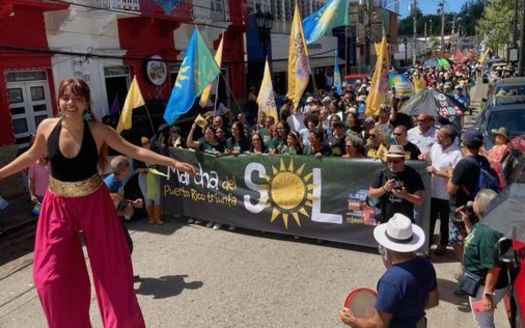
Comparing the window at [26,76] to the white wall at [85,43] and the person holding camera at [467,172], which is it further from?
the person holding camera at [467,172]

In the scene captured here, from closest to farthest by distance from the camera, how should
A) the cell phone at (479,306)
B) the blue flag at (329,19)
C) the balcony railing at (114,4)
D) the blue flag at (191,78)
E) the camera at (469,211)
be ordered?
the cell phone at (479,306) → the camera at (469,211) → the blue flag at (191,78) → the blue flag at (329,19) → the balcony railing at (114,4)

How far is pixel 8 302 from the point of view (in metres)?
5.36

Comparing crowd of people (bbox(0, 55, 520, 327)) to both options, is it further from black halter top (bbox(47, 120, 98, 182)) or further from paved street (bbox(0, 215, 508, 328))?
paved street (bbox(0, 215, 508, 328))

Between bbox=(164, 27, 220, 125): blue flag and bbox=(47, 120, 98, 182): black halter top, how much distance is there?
17.0 ft

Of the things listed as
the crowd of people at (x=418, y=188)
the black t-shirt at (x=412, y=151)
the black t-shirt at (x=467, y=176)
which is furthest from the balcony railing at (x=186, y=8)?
the black t-shirt at (x=467, y=176)

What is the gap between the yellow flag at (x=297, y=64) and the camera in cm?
966

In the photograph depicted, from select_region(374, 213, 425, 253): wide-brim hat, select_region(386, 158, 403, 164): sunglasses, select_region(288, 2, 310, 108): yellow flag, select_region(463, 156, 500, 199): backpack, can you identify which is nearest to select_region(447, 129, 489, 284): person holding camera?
select_region(463, 156, 500, 199): backpack

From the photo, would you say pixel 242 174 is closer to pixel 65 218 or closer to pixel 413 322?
pixel 65 218

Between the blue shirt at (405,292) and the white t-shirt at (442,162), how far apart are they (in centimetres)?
350

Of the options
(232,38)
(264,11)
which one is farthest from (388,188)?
(264,11)

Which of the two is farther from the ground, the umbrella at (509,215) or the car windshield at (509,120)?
the umbrella at (509,215)

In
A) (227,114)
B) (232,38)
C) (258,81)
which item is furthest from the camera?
(258,81)

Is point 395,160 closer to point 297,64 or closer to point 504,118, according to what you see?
point 297,64

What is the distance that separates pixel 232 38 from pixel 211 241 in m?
18.6
